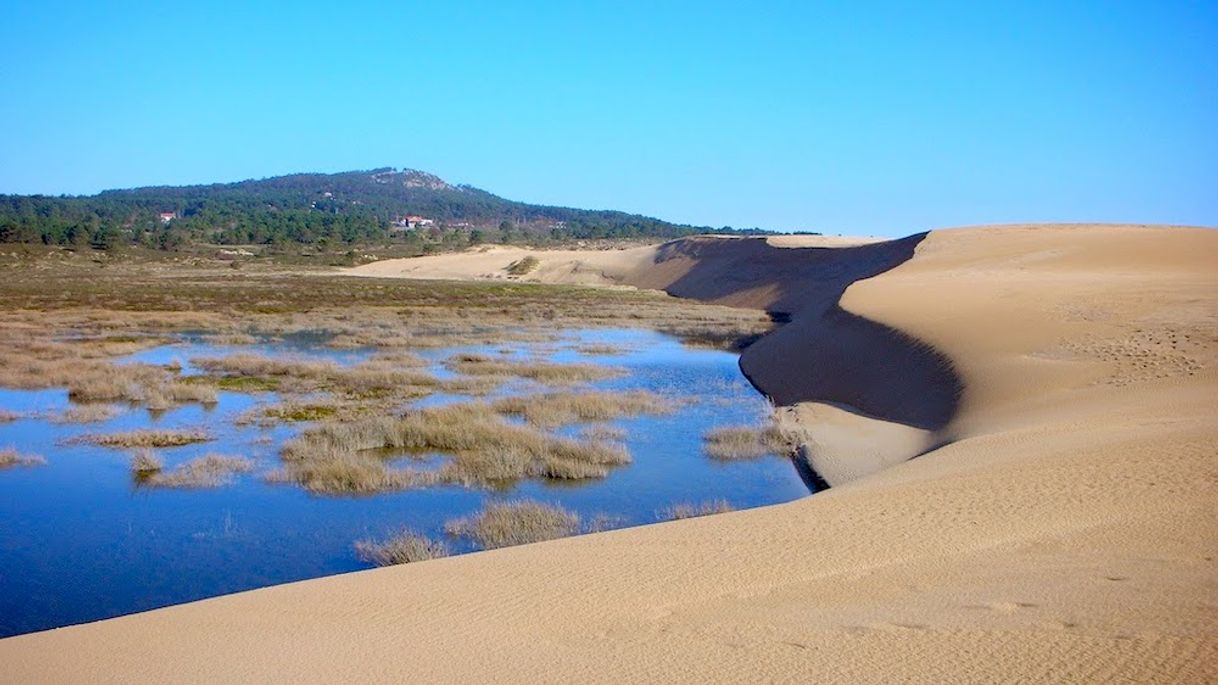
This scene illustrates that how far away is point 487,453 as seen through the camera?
57.6 feet

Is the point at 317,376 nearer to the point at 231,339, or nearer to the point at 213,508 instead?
the point at 231,339

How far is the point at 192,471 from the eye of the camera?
16094 mm

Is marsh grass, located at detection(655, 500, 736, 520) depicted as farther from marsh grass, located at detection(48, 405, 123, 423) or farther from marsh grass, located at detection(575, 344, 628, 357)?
marsh grass, located at detection(575, 344, 628, 357)

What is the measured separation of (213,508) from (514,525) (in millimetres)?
4564

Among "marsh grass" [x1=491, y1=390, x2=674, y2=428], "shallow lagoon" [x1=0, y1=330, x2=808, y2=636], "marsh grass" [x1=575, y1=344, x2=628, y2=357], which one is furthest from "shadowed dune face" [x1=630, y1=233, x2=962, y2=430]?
"marsh grass" [x1=575, y1=344, x2=628, y2=357]

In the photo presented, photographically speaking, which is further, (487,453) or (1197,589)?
(487,453)

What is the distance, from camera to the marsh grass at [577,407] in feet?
71.2

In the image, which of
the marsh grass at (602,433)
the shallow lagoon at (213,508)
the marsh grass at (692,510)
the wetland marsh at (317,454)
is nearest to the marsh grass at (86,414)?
the wetland marsh at (317,454)

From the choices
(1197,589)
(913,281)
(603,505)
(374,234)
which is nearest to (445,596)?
(1197,589)

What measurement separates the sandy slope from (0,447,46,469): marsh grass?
9.91 meters

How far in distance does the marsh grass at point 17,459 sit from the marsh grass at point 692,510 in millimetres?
10428

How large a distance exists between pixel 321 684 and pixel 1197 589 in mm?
5917

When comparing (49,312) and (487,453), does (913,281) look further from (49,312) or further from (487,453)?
(49,312)

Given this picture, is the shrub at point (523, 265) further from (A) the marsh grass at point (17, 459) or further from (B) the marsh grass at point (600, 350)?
(A) the marsh grass at point (17, 459)
